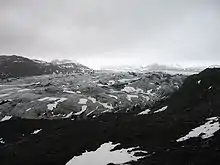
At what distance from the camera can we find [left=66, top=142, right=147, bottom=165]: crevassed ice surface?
55056 mm

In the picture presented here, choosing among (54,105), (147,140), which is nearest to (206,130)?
(147,140)

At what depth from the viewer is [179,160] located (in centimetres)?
4716

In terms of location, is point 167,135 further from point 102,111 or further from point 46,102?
point 46,102

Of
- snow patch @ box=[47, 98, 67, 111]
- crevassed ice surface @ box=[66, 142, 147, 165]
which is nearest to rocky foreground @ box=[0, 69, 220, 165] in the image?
crevassed ice surface @ box=[66, 142, 147, 165]

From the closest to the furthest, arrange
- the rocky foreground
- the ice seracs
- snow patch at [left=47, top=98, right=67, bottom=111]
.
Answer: the rocky foreground, the ice seracs, snow patch at [left=47, top=98, right=67, bottom=111]

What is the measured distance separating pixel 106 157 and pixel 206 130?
19.1m

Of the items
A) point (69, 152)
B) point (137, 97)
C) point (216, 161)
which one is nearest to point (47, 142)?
point (69, 152)

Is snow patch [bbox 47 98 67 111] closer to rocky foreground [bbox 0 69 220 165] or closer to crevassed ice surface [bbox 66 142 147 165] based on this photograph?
rocky foreground [bbox 0 69 220 165]

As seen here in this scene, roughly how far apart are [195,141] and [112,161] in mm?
14797

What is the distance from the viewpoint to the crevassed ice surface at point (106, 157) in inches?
2168

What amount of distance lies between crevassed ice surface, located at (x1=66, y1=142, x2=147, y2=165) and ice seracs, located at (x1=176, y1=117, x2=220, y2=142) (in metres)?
10.0

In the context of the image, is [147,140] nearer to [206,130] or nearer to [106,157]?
[106,157]

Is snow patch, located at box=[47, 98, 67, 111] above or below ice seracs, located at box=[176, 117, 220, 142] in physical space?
below

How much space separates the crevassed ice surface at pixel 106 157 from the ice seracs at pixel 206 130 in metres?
10.0
